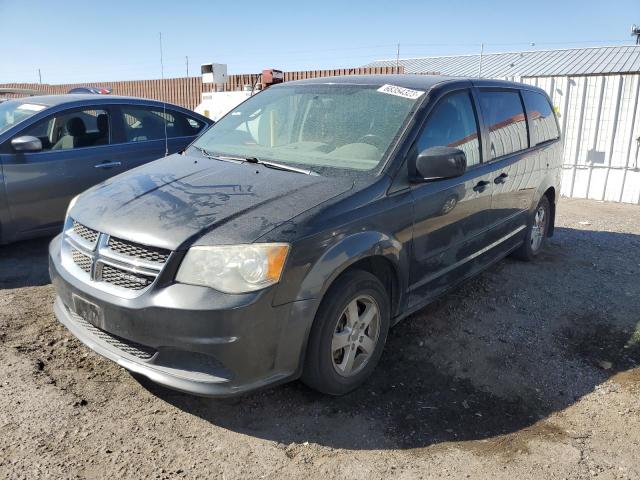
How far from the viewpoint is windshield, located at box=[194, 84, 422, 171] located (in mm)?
3400

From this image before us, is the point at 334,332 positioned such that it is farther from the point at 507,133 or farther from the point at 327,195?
the point at 507,133

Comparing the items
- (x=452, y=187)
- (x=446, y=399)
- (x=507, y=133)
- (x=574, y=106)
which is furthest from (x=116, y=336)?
(x=574, y=106)

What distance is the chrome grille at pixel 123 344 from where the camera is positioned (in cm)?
265

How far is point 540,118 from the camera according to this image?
18.1 ft

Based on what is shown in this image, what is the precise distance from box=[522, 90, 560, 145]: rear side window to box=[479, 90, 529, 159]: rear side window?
23 cm

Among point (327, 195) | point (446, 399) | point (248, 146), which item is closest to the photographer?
point (327, 195)

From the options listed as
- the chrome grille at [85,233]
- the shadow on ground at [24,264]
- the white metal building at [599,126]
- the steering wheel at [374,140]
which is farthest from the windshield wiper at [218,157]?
the white metal building at [599,126]

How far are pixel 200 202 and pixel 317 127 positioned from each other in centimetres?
120

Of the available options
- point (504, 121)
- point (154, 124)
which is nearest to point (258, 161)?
point (504, 121)

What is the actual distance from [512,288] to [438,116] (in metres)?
2.10

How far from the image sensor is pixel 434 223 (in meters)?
3.52

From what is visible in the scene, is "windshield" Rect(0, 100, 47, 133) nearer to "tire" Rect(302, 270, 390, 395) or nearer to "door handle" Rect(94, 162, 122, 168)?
"door handle" Rect(94, 162, 122, 168)

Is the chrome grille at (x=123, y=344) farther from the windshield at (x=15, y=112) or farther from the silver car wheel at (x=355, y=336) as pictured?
the windshield at (x=15, y=112)

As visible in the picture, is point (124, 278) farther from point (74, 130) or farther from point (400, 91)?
point (74, 130)
